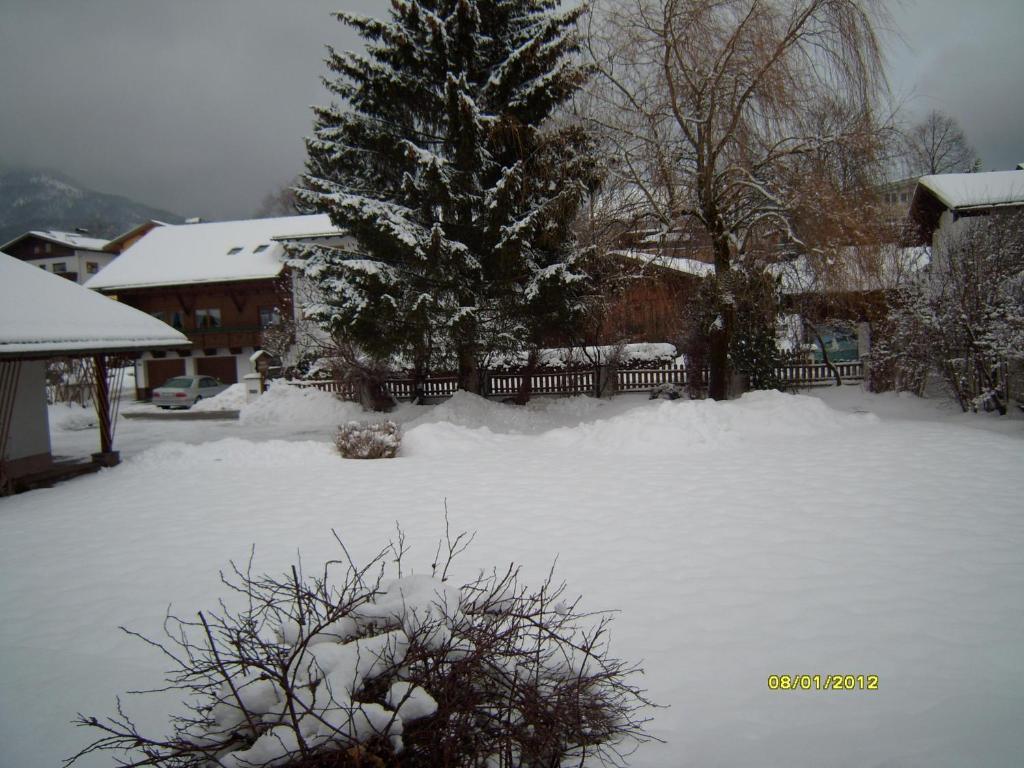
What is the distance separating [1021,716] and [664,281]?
36.8 ft

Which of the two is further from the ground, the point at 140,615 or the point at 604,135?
the point at 604,135

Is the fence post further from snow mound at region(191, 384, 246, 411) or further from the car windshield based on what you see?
the car windshield

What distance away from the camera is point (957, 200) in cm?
1573

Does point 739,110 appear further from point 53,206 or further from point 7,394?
point 53,206

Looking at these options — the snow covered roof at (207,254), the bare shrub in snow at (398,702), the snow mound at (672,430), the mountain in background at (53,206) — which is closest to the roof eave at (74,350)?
the snow mound at (672,430)

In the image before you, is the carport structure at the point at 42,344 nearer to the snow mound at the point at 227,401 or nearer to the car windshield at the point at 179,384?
the snow mound at the point at 227,401

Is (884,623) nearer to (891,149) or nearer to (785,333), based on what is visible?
(891,149)

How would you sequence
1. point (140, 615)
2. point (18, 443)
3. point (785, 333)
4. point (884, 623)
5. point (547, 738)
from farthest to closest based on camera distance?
1. point (785, 333)
2. point (18, 443)
3. point (140, 615)
4. point (884, 623)
5. point (547, 738)

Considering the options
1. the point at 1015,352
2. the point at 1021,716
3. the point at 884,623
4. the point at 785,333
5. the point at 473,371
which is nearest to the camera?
the point at 1021,716

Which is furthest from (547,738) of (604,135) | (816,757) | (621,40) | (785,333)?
(785,333)

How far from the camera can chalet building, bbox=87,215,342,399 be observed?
32281 millimetres

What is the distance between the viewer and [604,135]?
39.8 feet

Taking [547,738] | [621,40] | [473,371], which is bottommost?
[547,738]
